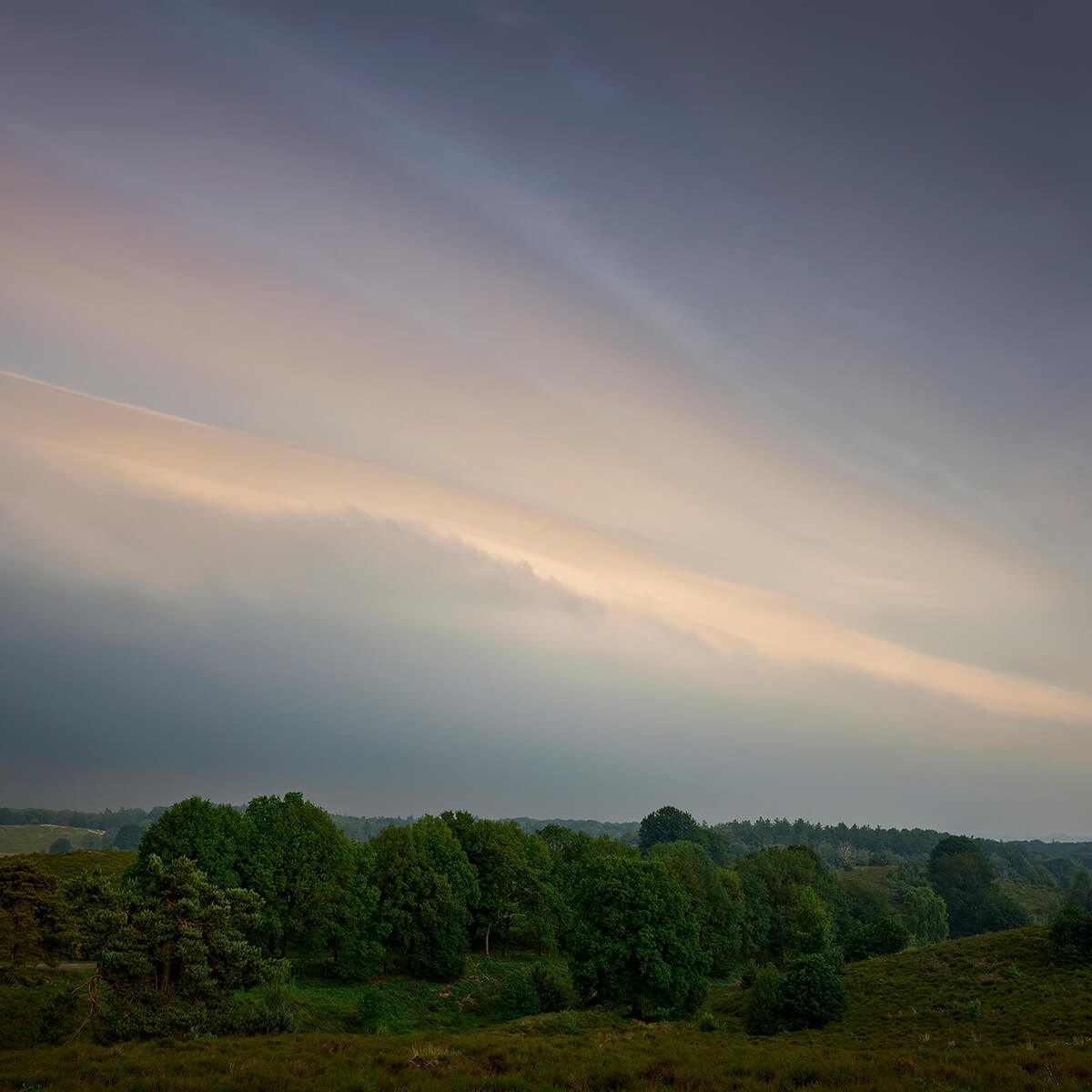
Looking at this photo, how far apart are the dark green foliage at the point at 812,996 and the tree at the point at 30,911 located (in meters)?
45.8

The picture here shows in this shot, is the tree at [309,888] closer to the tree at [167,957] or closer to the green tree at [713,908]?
the tree at [167,957]

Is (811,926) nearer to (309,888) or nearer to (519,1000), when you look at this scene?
(519,1000)

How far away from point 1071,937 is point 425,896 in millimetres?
53513

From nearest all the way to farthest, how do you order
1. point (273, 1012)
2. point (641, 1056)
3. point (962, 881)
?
point (641, 1056) < point (273, 1012) < point (962, 881)

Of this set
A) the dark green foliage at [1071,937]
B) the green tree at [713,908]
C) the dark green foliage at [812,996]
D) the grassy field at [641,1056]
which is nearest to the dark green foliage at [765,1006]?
the dark green foliage at [812,996]

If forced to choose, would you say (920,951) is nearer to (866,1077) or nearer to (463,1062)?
(866,1077)

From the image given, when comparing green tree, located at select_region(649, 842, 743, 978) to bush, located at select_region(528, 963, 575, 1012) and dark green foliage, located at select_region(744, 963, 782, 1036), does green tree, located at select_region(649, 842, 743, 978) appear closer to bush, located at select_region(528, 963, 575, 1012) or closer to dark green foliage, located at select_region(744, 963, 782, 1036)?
bush, located at select_region(528, 963, 575, 1012)

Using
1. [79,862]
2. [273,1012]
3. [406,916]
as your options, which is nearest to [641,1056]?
[273,1012]

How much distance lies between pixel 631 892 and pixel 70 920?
36.9m

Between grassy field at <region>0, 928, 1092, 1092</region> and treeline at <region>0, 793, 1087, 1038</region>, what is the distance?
2945 millimetres

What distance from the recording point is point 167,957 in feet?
82.9

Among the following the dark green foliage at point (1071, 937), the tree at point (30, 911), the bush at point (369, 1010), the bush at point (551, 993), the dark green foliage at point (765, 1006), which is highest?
the tree at point (30, 911)

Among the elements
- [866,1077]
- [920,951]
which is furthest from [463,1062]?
[920,951]

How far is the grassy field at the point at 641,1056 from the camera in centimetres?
1805
